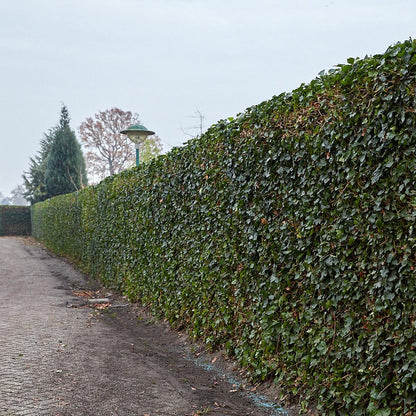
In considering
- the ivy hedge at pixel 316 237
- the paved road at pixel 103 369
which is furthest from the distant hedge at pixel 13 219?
the ivy hedge at pixel 316 237

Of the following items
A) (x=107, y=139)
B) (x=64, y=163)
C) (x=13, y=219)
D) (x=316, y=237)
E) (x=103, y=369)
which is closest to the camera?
(x=316, y=237)

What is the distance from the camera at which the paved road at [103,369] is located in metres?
4.54

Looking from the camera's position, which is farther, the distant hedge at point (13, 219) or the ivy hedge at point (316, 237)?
the distant hedge at point (13, 219)

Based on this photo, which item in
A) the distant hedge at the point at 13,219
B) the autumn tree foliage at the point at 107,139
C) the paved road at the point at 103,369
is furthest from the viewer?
the distant hedge at the point at 13,219

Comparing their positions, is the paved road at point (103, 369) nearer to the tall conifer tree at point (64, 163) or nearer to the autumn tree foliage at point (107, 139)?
the tall conifer tree at point (64, 163)

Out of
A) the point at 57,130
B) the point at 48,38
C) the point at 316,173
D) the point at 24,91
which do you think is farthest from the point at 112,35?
the point at 57,130

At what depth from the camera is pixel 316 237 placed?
4.11 metres

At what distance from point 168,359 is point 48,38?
Answer: 1313cm

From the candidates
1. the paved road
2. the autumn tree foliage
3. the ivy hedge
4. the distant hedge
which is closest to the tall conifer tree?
the autumn tree foliage

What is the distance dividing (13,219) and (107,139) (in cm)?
1085

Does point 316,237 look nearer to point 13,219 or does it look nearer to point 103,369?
point 103,369

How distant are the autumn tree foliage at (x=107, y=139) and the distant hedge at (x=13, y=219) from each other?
24.4ft

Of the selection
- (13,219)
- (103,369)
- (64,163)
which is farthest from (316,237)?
(13,219)

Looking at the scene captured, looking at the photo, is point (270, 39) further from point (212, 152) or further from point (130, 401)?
point (130, 401)
